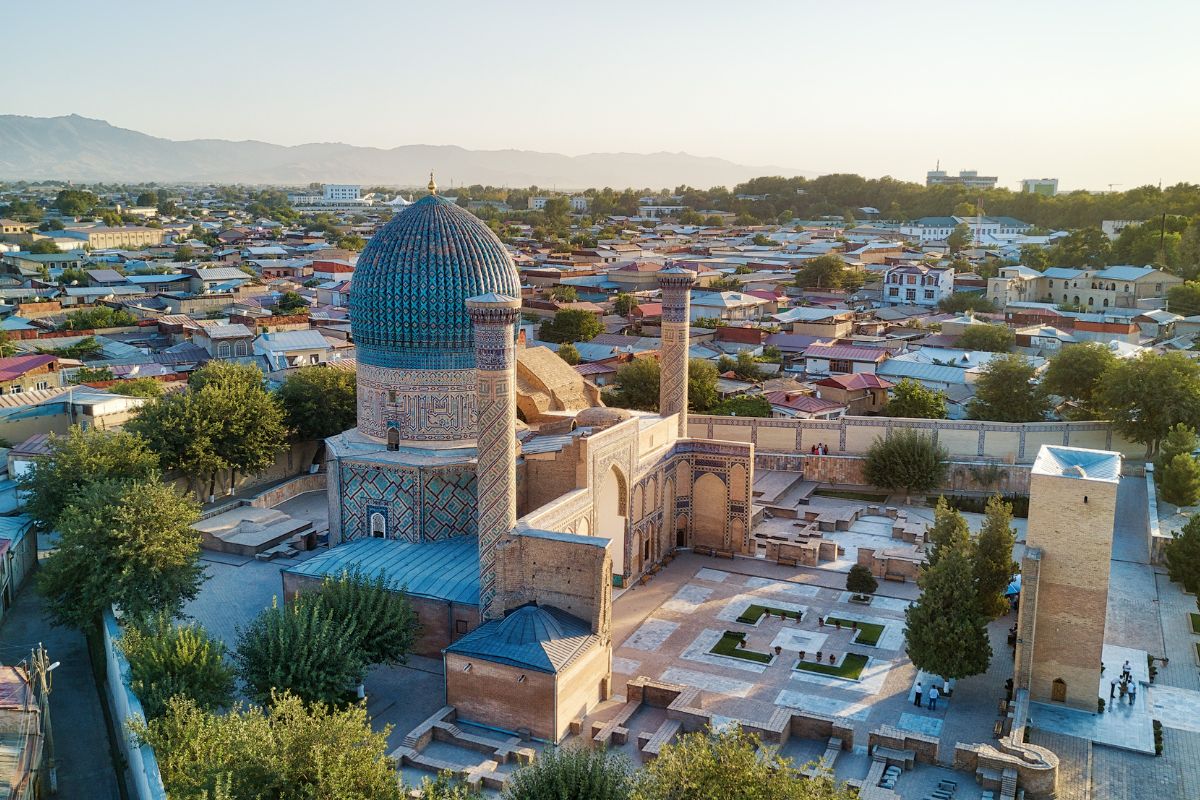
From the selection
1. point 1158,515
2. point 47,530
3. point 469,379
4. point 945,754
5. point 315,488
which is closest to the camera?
point 945,754

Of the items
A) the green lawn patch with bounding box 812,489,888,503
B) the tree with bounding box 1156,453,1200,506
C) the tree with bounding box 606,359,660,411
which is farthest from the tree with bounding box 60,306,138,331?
the tree with bounding box 1156,453,1200,506

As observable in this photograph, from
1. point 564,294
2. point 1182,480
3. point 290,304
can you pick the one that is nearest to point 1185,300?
point 1182,480

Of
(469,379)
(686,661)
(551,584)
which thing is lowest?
(686,661)

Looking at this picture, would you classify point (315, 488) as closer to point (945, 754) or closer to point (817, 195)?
point (945, 754)

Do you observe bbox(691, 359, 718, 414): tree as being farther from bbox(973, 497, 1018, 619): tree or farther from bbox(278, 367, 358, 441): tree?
bbox(973, 497, 1018, 619): tree

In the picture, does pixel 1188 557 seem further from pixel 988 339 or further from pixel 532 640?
pixel 988 339

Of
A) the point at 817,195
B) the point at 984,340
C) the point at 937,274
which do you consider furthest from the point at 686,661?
the point at 817,195

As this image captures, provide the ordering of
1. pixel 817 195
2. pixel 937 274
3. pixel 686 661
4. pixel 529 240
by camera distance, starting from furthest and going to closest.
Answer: pixel 817 195 → pixel 529 240 → pixel 937 274 → pixel 686 661

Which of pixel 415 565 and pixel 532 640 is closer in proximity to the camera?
pixel 532 640
